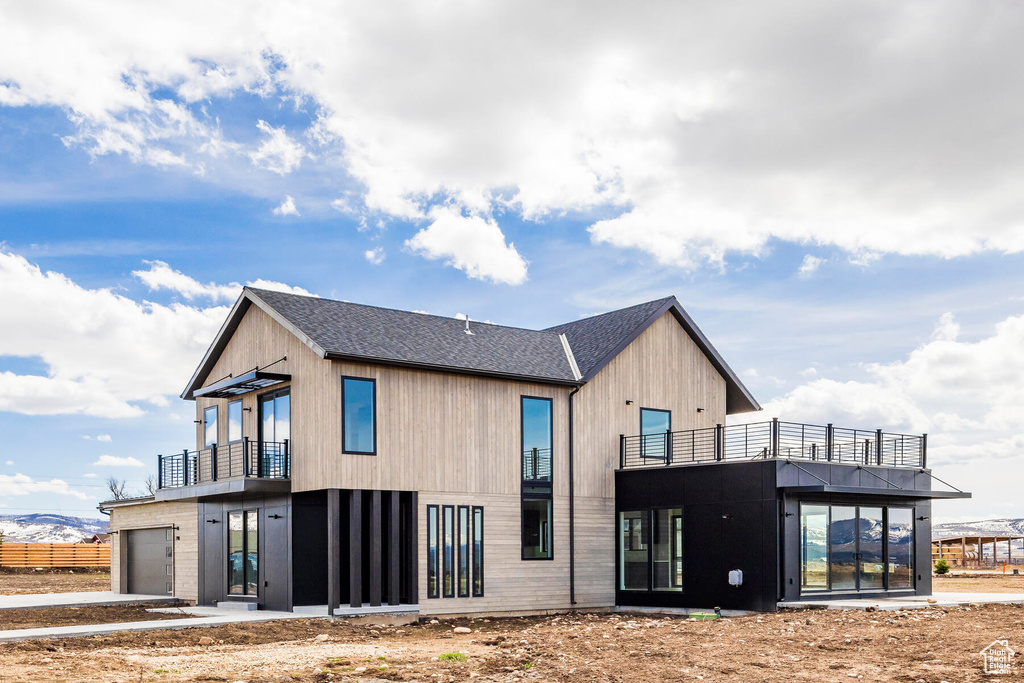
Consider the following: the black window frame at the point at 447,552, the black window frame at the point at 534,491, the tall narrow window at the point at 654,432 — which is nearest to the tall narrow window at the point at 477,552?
the black window frame at the point at 447,552

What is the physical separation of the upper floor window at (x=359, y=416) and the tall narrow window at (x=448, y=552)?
7.73 ft

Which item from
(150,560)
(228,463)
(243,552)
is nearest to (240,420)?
(228,463)

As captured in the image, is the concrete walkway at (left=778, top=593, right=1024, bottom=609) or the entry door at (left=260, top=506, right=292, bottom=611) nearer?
the concrete walkway at (left=778, top=593, right=1024, bottom=609)

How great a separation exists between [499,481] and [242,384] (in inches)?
250

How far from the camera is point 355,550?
73.0 feet

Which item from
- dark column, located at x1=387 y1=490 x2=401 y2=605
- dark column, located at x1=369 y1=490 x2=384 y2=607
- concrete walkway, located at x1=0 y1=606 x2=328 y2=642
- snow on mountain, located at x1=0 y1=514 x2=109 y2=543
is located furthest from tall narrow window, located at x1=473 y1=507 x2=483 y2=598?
snow on mountain, located at x1=0 y1=514 x2=109 y2=543

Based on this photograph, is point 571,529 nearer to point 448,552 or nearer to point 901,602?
A: point 448,552

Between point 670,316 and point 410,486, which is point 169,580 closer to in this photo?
point 410,486

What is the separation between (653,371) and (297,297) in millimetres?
9407

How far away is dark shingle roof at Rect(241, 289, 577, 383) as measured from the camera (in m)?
23.2

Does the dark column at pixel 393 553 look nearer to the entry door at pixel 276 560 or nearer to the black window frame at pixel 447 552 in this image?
the black window frame at pixel 447 552

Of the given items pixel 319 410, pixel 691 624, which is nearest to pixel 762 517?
pixel 691 624

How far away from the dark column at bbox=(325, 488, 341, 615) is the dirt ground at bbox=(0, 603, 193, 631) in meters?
3.26

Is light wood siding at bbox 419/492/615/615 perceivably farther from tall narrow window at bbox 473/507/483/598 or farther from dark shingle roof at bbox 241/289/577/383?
dark shingle roof at bbox 241/289/577/383
